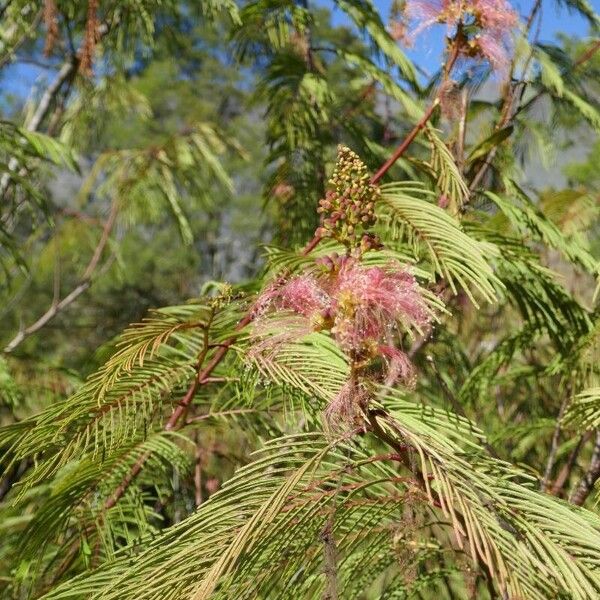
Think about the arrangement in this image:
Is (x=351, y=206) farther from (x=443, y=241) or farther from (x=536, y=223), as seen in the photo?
(x=536, y=223)

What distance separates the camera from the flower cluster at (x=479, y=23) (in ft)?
2.80

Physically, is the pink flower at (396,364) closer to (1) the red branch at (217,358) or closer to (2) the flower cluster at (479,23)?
(1) the red branch at (217,358)

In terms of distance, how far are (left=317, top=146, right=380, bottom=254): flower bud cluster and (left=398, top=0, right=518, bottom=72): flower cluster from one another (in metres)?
0.38

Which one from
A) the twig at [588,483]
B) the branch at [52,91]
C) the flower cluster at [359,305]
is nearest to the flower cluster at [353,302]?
the flower cluster at [359,305]

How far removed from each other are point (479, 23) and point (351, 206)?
1.44 feet

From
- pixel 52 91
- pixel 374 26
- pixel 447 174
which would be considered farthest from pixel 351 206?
pixel 52 91

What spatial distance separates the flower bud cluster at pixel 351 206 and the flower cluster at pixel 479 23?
0.38 meters

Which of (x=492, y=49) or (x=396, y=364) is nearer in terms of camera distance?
(x=396, y=364)

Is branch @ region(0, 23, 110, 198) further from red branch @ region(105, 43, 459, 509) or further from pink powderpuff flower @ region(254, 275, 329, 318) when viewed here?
pink powderpuff flower @ region(254, 275, 329, 318)

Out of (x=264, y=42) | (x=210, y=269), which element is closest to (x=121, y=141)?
(x=210, y=269)

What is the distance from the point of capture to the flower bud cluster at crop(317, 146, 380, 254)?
55cm

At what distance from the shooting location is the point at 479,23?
0.86m

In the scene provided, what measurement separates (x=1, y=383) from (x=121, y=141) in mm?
9436

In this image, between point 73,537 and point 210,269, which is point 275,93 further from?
point 210,269
